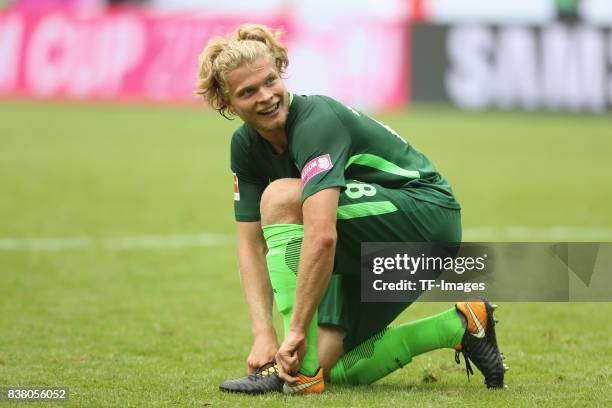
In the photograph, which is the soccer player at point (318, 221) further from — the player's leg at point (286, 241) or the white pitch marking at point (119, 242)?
the white pitch marking at point (119, 242)

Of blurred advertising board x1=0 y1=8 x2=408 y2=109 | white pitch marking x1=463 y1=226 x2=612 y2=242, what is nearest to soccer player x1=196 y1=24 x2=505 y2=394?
white pitch marking x1=463 y1=226 x2=612 y2=242

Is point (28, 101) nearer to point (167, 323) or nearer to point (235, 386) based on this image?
point (167, 323)

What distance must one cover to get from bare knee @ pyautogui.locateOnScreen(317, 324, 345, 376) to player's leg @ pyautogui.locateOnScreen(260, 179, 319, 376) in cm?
15

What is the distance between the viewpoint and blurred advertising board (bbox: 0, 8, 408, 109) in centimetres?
2122

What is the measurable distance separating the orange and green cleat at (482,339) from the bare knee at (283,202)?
84 cm

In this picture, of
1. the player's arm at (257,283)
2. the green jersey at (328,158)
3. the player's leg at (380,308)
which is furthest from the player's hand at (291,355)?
the green jersey at (328,158)

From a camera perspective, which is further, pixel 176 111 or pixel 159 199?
pixel 176 111

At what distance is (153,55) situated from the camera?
2162 centimetres

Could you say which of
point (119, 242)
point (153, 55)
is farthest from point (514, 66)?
point (119, 242)

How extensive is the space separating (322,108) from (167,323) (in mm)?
2193

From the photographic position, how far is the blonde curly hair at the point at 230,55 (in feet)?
15.3

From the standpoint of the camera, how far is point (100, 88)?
21.8m

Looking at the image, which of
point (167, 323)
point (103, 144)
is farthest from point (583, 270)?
point (103, 144)

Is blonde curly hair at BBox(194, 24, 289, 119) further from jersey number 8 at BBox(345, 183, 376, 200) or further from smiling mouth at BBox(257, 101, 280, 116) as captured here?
jersey number 8 at BBox(345, 183, 376, 200)
